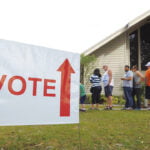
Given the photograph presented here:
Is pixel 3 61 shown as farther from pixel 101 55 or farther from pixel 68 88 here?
Result: pixel 101 55

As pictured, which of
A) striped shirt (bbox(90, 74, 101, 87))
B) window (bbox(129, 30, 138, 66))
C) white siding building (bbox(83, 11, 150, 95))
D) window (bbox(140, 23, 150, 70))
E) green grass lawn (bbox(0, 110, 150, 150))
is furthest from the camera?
window (bbox(140, 23, 150, 70))

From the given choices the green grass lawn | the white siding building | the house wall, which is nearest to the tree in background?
the white siding building

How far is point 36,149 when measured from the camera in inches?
131

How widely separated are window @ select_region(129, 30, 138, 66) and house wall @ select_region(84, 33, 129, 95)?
59cm

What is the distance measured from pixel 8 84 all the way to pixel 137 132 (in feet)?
8.62

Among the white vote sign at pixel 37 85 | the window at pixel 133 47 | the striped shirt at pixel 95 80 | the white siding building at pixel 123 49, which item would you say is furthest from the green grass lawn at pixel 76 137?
the window at pixel 133 47

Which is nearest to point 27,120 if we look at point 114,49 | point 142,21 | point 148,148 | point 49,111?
point 49,111

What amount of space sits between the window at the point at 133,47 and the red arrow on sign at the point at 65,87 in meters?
11.7

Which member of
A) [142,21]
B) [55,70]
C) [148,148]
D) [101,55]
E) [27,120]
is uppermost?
[142,21]

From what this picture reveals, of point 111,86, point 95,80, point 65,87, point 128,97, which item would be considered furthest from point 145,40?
point 65,87

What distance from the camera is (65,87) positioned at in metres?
3.38

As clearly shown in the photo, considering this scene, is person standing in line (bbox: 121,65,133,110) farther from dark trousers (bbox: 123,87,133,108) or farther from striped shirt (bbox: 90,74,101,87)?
striped shirt (bbox: 90,74,101,87)

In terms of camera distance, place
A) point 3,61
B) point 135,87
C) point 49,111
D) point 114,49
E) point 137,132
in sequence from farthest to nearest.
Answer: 1. point 114,49
2. point 135,87
3. point 137,132
4. point 49,111
5. point 3,61

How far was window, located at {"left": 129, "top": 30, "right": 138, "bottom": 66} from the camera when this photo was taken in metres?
14.6
